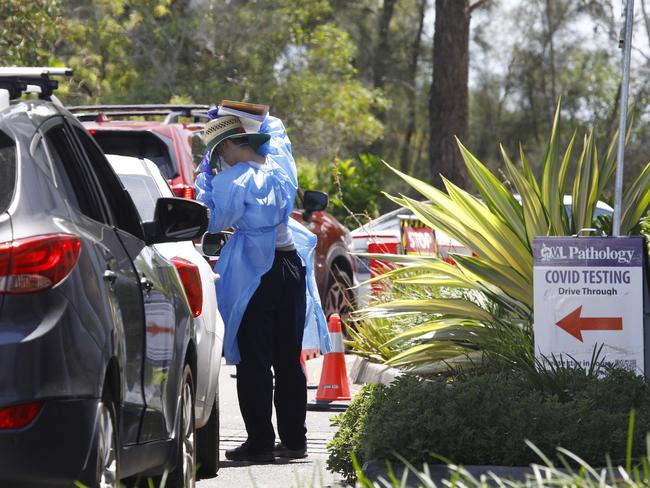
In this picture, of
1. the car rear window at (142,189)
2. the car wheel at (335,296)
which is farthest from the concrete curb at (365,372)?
the car wheel at (335,296)

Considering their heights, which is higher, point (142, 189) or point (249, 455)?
point (142, 189)

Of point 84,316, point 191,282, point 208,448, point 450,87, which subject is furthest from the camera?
point 450,87

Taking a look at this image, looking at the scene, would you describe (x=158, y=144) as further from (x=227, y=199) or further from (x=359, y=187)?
(x=359, y=187)

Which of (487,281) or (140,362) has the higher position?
(487,281)

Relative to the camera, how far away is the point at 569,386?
657 cm

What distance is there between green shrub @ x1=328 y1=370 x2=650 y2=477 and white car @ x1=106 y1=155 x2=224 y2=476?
1.09 metres

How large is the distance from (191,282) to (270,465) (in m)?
1.68

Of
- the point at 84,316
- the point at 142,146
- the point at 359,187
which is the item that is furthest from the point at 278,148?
the point at 359,187

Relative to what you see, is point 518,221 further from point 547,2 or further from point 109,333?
point 547,2

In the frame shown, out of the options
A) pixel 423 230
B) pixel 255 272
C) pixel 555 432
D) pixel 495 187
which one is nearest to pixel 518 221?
pixel 495 187

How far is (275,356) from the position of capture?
8.67m

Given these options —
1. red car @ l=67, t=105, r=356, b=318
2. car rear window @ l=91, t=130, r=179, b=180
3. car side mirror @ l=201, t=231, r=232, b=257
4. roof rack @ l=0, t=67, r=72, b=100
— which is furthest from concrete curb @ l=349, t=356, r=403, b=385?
roof rack @ l=0, t=67, r=72, b=100

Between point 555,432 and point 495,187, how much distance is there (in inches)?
111

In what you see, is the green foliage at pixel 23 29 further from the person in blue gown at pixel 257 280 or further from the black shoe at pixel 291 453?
the black shoe at pixel 291 453
